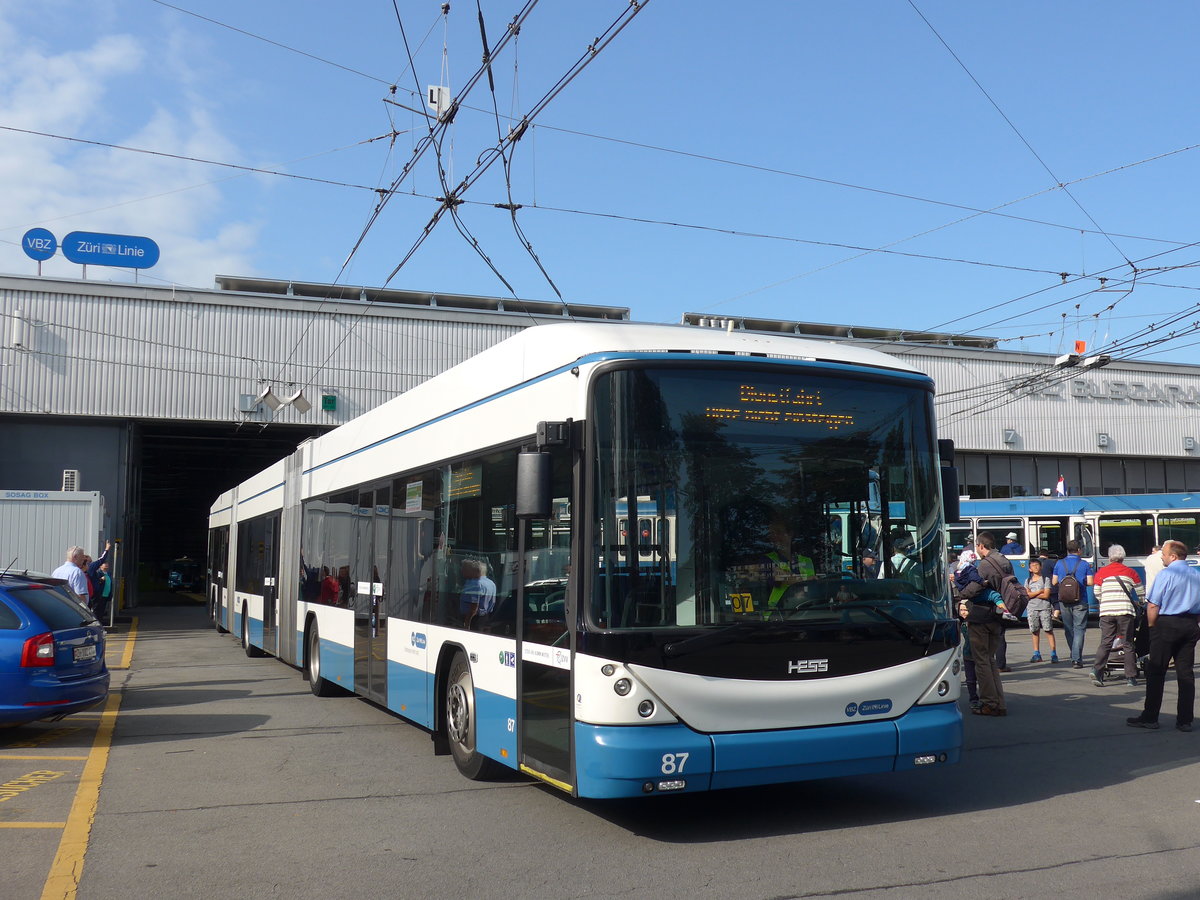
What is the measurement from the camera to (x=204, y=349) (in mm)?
29078

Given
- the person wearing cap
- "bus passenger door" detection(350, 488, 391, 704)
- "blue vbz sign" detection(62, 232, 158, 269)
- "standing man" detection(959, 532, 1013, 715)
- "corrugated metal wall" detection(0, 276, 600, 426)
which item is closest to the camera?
"bus passenger door" detection(350, 488, 391, 704)

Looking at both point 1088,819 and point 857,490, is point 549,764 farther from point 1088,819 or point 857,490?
point 1088,819

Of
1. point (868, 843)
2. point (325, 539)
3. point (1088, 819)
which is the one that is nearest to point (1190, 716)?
point (1088, 819)

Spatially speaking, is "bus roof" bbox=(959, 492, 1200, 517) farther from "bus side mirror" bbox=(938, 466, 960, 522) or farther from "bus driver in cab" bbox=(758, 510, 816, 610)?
"bus driver in cab" bbox=(758, 510, 816, 610)

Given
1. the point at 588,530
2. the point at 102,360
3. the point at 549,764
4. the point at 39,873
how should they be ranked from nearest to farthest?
the point at 39,873 → the point at 588,530 → the point at 549,764 → the point at 102,360

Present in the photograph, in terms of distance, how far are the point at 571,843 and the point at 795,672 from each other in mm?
1575

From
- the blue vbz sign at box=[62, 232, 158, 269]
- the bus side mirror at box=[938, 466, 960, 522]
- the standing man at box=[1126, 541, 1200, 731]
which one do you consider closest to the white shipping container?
the blue vbz sign at box=[62, 232, 158, 269]

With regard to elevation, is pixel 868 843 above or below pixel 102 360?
below

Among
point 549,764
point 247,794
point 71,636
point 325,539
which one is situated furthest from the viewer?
point 325,539

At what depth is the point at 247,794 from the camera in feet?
25.4

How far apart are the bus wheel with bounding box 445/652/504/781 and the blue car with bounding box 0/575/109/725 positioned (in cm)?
373

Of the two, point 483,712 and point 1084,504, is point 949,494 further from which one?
point 1084,504

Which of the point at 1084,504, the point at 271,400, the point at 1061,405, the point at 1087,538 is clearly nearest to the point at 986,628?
the point at 1087,538

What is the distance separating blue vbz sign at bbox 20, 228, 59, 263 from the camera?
96.1ft
